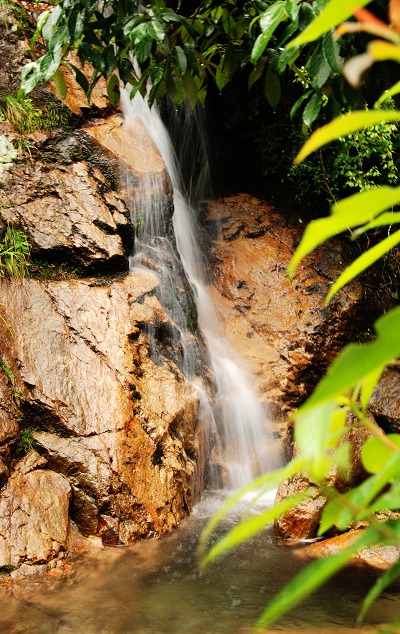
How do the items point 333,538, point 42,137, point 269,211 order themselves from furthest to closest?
point 269,211
point 42,137
point 333,538

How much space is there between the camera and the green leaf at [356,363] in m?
0.34

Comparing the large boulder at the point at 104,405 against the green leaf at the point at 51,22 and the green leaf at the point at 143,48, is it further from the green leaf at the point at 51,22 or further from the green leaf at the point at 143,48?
the green leaf at the point at 143,48

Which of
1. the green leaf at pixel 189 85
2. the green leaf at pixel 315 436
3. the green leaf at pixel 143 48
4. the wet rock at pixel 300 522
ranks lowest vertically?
the wet rock at pixel 300 522

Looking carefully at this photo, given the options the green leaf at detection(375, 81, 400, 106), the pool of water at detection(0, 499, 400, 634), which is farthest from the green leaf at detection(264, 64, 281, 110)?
the pool of water at detection(0, 499, 400, 634)

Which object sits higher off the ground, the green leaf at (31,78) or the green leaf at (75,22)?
the green leaf at (75,22)

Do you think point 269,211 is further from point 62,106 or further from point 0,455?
point 0,455

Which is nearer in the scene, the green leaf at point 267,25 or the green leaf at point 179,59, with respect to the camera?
the green leaf at point 267,25

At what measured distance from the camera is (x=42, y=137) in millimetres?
5578

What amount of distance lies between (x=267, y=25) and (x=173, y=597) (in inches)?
115

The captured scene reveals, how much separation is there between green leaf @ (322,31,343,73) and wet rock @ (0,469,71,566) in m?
3.19

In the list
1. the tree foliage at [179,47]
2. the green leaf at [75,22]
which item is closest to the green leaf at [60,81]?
the tree foliage at [179,47]

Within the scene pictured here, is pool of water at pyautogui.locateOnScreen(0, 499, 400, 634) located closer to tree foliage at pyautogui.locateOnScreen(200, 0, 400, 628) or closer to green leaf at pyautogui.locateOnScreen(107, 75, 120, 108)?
green leaf at pyautogui.locateOnScreen(107, 75, 120, 108)

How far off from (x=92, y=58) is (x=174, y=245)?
3951 millimetres

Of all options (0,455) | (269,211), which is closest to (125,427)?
(0,455)
